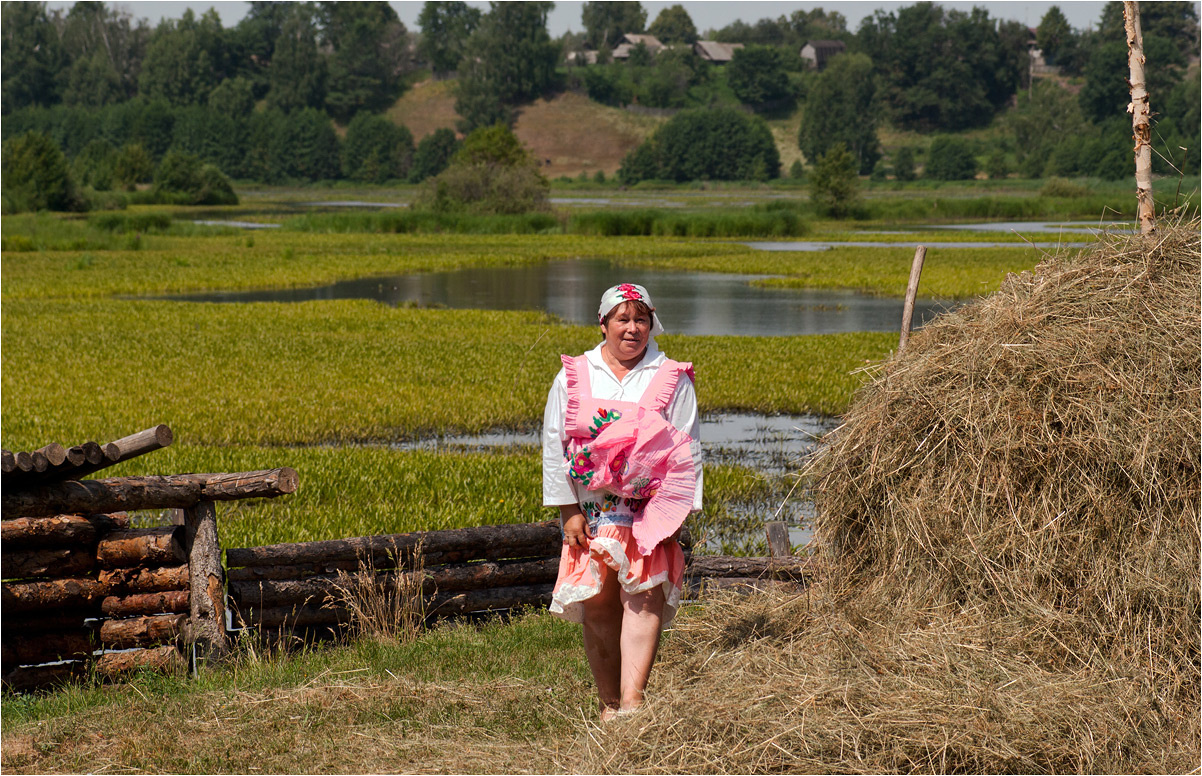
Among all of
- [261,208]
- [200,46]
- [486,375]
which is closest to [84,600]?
[486,375]

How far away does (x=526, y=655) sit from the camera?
6.60m

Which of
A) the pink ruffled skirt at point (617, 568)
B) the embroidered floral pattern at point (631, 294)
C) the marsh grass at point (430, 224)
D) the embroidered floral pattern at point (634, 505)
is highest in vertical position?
the embroidered floral pattern at point (631, 294)

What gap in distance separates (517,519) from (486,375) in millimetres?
9362

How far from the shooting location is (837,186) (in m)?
81.3

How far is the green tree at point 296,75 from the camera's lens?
179625 mm

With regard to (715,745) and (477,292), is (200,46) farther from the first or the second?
(715,745)

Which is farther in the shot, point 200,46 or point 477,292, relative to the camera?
point 200,46

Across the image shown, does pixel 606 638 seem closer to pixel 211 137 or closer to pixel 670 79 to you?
pixel 211 137

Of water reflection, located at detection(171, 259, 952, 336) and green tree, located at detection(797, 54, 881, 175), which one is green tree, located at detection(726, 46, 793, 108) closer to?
green tree, located at detection(797, 54, 881, 175)

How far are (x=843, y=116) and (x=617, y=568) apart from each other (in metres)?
157

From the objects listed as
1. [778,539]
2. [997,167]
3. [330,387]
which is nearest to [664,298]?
[330,387]

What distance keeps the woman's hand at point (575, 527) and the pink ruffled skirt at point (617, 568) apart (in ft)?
0.12

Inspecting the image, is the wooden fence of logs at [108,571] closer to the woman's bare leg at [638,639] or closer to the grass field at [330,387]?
the woman's bare leg at [638,639]

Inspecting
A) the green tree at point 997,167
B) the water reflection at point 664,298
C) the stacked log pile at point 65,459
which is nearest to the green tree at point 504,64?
the green tree at point 997,167
